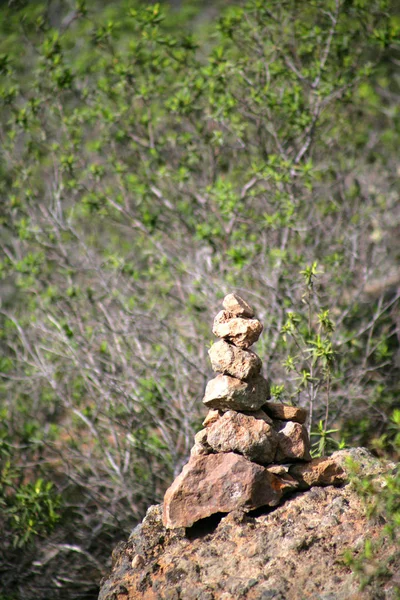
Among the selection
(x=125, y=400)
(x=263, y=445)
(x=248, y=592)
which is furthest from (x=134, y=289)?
(x=248, y=592)

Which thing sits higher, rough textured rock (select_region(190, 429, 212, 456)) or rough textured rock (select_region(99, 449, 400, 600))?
rough textured rock (select_region(190, 429, 212, 456))

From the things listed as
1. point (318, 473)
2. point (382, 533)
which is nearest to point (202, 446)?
point (318, 473)

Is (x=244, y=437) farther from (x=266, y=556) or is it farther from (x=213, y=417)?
(x=266, y=556)

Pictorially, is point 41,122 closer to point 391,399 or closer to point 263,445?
point 391,399

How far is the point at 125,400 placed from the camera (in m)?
5.14

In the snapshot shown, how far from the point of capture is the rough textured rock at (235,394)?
302 centimetres

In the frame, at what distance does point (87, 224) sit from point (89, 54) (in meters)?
2.24

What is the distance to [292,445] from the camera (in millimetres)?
3090

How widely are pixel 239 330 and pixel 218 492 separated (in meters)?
0.75

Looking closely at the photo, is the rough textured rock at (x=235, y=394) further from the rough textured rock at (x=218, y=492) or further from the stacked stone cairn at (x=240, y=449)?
the rough textured rock at (x=218, y=492)

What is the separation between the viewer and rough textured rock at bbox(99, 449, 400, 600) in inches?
98.9

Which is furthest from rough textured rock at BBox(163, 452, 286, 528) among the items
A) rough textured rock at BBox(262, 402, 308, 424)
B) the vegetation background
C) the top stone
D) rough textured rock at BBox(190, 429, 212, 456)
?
the vegetation background

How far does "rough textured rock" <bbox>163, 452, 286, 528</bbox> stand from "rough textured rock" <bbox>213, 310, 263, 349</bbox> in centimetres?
54

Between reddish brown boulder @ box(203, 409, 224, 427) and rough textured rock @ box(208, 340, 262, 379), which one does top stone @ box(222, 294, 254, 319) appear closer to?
rough textured rock @ box(208, 340, 262, 379)
